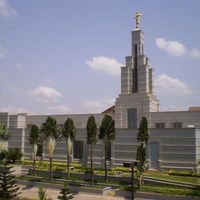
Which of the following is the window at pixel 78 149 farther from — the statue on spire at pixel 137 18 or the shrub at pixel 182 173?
the statue on spire at pixel 137 18

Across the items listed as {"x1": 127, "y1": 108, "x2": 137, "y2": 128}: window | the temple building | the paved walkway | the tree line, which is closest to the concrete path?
the paved walkway

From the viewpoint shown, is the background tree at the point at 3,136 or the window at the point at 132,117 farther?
the background tree at the point at 3,136

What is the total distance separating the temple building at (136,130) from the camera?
50.5m

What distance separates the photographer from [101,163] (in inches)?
2173

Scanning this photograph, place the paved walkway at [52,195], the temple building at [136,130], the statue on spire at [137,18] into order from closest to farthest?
the paved walkway at [52,195]
the temple building at [136,130]
the statue on spire at [137,18]

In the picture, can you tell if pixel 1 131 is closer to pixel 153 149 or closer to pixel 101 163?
pixel 101 163

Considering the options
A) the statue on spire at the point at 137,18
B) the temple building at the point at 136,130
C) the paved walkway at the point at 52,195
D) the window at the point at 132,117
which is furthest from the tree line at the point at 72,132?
the statue on spire at the point at 137,18

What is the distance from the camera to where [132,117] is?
6353cm

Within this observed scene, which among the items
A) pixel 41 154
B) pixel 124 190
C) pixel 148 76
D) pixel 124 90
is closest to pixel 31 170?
pixel 41 154

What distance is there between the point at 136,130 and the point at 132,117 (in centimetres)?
973

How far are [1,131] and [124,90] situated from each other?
997 inches

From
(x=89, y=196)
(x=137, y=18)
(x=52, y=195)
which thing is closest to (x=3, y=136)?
(x=52, y=195)

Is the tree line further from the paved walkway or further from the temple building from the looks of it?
the temple building

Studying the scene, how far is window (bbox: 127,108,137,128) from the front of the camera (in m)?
63.2
